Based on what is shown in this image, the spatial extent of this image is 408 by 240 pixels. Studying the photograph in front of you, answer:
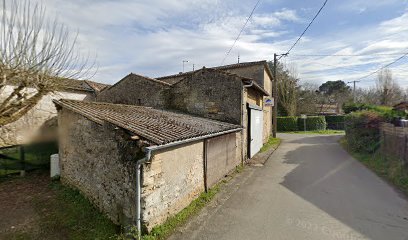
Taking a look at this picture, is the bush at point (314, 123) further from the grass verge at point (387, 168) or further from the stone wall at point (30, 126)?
the stone wall at point (30, 126)

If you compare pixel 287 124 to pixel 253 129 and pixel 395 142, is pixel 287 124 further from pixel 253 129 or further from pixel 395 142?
pixel 395 142

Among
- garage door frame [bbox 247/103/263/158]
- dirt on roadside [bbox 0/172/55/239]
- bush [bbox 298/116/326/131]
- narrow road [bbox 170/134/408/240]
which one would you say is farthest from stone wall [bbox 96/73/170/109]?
bush [bbox 298/116/326/131]

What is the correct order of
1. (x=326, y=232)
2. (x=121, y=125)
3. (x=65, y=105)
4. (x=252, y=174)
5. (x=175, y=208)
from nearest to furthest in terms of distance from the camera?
(x=326, y=232), (x=121, y=125), (x=175, y=208), (x=65, y=105), (x=252, y=174)

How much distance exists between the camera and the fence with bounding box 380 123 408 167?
9273 millimetres

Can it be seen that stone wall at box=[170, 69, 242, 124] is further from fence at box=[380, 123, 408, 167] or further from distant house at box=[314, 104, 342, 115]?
distant house at box=[314, 104, 342, 115]

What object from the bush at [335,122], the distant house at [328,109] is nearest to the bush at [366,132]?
the bush at [335,122]

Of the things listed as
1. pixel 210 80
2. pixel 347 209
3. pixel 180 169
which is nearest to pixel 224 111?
pixel 210 80

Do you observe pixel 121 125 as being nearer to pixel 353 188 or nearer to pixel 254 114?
pixel 353 188

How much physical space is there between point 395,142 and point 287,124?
74.6ft

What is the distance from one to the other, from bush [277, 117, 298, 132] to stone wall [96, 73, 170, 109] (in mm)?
23861

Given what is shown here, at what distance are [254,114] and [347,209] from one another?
7.73 metres

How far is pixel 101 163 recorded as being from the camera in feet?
20.4

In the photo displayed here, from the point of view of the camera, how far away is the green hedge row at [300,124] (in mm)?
31766

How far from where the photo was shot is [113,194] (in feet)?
19.0
